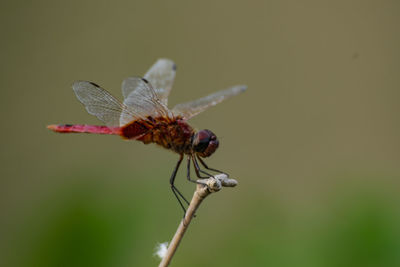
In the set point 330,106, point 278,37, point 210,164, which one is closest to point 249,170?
point 210,164

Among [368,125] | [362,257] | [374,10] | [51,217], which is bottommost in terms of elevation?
[51,217]

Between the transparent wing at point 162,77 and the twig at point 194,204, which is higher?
the transparent wing at point 162,77

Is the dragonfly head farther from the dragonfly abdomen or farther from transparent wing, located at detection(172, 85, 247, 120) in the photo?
the dragonfly abdomen

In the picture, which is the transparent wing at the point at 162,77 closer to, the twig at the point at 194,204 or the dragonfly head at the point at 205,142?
the dragonfly head at the point at 205,142

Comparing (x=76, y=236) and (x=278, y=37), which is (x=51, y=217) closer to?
(x=76, y=236)

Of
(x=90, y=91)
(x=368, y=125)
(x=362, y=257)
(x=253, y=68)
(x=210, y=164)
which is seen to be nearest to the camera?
(x=362, y=257)

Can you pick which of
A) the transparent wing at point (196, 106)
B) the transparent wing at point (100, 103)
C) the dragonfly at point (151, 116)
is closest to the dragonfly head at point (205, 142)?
the dragonfly at point (151, 116)
